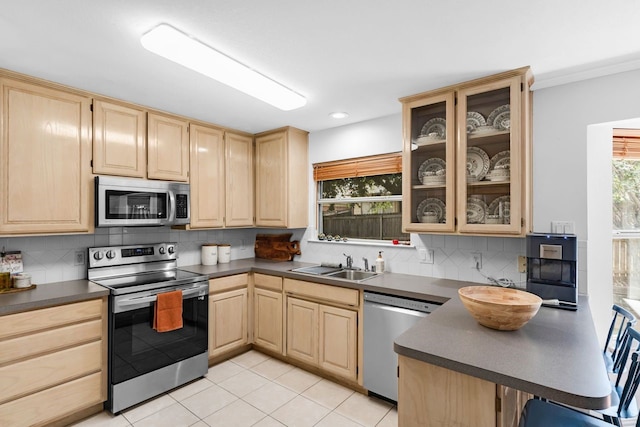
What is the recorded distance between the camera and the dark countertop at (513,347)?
42.1 inches

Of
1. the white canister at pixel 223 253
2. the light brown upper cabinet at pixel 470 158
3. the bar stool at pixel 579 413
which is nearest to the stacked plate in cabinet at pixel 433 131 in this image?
the light brown upper cabinet at pixel 470 158

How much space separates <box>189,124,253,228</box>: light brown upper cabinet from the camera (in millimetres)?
3141

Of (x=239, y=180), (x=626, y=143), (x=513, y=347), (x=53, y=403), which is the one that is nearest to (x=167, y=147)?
(x=239, y=180)

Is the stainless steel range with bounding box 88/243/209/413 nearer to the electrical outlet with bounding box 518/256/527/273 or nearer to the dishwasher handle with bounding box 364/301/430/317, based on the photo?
the dishwasher handle with bounding box 364/301/430/317

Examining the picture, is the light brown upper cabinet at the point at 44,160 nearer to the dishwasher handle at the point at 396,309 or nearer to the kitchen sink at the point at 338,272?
the kitchen sink at the point at 338,272

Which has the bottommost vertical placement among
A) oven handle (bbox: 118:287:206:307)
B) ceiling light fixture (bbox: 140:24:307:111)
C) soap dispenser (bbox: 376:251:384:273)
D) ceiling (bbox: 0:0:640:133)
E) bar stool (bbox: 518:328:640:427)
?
bar stool (bbox: 518:328:640:427)

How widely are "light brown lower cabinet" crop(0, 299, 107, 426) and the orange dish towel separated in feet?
1.10

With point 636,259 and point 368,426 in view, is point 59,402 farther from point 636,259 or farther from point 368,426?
point 636,259

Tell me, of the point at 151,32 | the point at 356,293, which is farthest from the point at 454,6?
the point at 356,293

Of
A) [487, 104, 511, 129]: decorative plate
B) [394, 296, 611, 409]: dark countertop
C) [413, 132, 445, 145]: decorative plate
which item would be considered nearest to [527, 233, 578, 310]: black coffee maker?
[394, 296, 611, 409]: dark countertop

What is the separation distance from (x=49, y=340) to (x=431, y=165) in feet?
9.35

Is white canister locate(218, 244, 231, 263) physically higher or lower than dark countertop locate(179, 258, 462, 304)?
higher

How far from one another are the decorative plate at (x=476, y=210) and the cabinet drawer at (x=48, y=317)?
2661 mm

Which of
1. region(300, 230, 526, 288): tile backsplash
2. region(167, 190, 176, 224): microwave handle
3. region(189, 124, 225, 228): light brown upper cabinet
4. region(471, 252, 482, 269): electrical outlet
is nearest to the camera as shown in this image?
region(300, 230, 526, 288): tile backsplash
